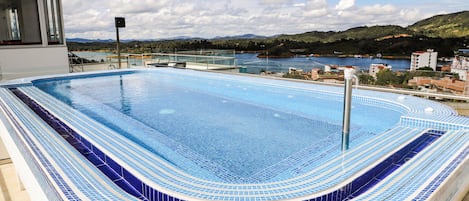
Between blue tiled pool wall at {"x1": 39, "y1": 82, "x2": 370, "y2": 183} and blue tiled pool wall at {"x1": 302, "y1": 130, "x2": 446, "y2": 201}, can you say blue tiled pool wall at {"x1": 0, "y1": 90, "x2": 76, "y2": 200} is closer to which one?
blue tiled pool wall at {"x1": 39, "y1": 82, "x2": 370, "y2": 183}

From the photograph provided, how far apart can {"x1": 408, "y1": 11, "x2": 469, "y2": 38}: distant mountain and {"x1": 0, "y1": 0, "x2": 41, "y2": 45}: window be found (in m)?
17.4

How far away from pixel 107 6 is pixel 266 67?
48.3 ft

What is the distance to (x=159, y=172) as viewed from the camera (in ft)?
8.09

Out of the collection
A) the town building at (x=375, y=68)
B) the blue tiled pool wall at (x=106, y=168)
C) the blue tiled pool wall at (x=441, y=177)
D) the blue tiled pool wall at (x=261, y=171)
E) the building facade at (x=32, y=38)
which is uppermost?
the building facade at (x=32, y=38)

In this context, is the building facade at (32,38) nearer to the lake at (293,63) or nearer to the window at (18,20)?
the window at (18,20)

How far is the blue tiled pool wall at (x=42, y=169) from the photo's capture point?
2.11 metres

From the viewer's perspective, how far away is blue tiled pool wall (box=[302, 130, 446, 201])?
219 cm

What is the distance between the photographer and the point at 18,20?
11398 millimetres

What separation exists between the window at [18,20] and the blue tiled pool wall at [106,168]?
28.8 ft

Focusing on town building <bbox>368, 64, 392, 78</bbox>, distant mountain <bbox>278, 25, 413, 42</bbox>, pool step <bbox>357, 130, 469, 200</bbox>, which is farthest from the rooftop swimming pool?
distant mountain <bbox>278, 25, 413, 42</bbox>

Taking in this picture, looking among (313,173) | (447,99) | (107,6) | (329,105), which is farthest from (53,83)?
(107,6)

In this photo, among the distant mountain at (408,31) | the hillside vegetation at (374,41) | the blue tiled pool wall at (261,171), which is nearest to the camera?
the blue tiled pool wall at (261,171)

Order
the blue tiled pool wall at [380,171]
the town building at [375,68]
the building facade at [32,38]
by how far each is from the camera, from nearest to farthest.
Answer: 1. the blue tiled pool wall at [380,171]
2. the town building at [375,68]
3. the building facade at [32,38]

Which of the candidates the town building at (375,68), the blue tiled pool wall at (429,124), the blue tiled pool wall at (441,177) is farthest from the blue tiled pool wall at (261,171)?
the town building at (375,68)
